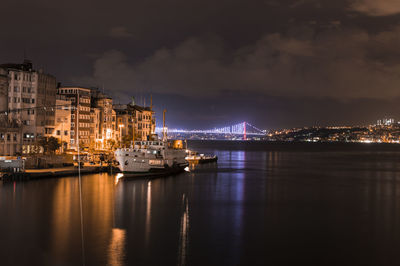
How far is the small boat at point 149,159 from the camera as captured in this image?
54.1 metres

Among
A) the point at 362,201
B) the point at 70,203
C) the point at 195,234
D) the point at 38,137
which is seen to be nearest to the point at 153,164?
the point at 38,137

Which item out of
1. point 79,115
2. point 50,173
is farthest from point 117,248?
point 79,115

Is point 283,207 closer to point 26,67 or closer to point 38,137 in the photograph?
point 38,137

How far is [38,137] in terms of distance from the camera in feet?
201

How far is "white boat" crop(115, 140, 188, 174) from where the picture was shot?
54.1 m

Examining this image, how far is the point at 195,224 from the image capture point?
2956 cm

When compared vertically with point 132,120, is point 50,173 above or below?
below

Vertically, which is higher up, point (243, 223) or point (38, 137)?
point (38, 137)

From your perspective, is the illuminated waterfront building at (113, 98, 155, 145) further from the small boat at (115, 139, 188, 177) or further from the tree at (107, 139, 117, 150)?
the small boat at (115, 139, 188, 177)

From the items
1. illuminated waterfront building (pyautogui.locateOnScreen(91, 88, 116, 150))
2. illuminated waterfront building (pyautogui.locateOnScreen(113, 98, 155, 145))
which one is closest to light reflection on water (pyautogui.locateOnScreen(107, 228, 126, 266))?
illuminated waterfront building (pyautogui.locateOnScreen(91, 88, 116, 150))

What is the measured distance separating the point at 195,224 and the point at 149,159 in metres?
28.0

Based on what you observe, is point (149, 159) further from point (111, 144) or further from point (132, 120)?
point (132, 120)

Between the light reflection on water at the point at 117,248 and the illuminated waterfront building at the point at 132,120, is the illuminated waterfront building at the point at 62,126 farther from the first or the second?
the light reflection on water at the point at 117,248

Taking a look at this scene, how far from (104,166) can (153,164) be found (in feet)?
20.6
